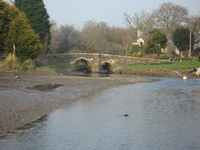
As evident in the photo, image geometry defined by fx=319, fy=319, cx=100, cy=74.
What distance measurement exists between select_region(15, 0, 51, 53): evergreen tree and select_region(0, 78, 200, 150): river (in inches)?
1641

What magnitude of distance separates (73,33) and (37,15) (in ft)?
62.2

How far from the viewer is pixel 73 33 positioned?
8019 cm

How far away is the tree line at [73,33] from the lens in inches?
1800

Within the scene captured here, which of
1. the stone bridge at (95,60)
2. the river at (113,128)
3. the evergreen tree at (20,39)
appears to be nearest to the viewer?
the river at (113,128)

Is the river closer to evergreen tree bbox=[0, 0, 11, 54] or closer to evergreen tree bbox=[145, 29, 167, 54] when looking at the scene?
evergreen tree bbox=[0, 0, 11, 54]

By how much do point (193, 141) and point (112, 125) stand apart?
4.17 metres

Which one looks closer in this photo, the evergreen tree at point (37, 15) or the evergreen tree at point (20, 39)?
the evergreen tree at point (20, 39)

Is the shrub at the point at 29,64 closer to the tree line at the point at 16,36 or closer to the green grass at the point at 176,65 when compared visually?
the tree line at the point at 16,36

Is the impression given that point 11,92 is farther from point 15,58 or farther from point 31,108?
point 15,58

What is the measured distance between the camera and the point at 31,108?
1822cm

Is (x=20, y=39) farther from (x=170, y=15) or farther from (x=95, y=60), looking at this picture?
(x=170, y=15)

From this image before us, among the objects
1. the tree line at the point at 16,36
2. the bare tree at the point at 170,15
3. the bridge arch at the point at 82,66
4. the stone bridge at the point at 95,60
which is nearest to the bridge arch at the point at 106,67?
the stone bridge at the point at 95,60

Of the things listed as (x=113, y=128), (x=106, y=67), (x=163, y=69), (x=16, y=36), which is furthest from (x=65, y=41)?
(x=113, y=128)

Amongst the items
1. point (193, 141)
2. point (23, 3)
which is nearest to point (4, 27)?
→ point (23, 3)
